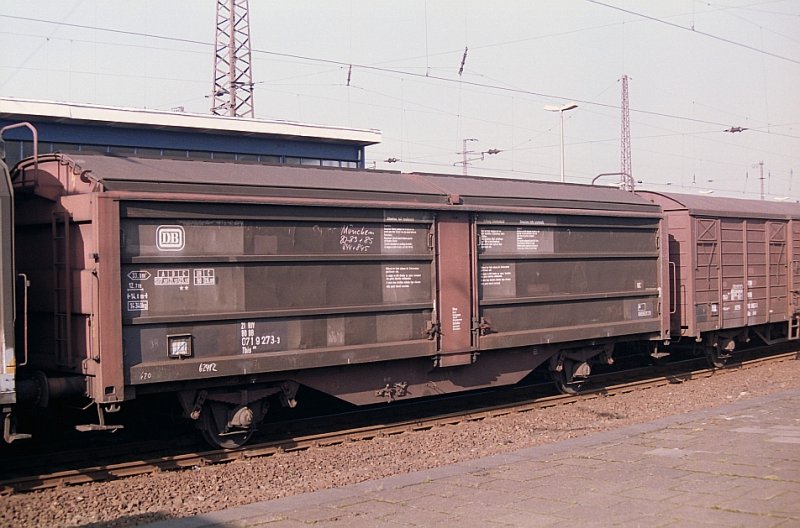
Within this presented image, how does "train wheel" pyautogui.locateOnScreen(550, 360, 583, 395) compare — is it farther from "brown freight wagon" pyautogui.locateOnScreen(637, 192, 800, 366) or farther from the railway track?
"brown freight wagon" pyautogui.locateOnScreen(637, 192, 800, 366)

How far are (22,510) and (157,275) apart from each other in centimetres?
250

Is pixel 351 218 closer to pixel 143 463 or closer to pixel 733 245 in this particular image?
pixel 143 463

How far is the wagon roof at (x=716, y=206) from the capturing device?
15317 millimetres

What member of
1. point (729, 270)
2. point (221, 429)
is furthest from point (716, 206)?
point (221, 429)

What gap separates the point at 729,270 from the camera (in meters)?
16.2

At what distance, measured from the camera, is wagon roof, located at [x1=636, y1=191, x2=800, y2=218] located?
50.3 ft

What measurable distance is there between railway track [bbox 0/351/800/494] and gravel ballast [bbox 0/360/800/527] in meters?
0.16

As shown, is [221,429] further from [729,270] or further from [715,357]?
[729,270]

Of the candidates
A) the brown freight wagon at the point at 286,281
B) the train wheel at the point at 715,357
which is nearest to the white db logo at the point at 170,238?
the brown freight wagon at the point at 286,281

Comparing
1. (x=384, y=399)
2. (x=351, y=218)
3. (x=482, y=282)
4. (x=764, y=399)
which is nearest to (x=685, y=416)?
(x=764, y=399)

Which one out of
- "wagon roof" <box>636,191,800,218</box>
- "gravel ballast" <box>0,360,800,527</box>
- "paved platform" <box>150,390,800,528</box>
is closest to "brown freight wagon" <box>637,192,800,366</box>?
"wagon roof" <box>636,191,800,218</box>

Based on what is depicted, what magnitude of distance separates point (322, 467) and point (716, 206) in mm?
10761

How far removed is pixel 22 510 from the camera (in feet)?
23.1

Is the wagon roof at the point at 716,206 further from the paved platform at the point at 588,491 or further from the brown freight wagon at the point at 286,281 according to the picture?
the paved platform at the point at 588,491
